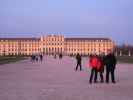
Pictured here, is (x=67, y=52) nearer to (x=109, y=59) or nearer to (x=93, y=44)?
(x=93, y=44)

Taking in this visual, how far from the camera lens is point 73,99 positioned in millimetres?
10859

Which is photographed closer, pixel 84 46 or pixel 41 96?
pixel 41 96

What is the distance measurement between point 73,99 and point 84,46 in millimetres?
188361

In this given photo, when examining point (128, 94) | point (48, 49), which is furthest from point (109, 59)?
point (48, 49)

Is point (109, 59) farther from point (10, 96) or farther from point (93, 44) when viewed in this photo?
point (93, 44)

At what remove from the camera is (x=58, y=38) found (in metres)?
193

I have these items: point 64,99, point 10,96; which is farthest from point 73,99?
point 10,96

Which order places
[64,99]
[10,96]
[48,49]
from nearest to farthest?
[64,99] → [10,96] → [48,49]

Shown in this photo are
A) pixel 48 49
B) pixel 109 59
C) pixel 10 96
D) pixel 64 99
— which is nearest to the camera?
pixel 64 99

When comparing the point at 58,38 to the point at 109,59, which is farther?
the point at 58,38

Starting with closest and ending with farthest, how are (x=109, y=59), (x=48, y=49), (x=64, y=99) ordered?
(x=64, y=99) → (x=109, y=59) → (x=48, y=49)

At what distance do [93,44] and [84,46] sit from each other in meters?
4.49

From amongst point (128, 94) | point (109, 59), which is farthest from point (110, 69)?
point (128, 94)

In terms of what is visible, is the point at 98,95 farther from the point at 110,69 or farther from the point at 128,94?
the point at 110,69
